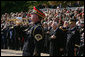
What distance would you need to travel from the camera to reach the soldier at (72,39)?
37.8 ft

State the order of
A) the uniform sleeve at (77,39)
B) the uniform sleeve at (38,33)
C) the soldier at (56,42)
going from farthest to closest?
the soldier at (56,42) → the uniform sleeve at (77,39) → the uniform sleeve at (38,33)

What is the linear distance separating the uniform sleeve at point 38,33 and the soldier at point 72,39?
360cm

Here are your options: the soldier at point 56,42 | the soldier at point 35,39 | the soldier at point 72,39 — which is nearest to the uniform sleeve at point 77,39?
the soldier at point 72,39

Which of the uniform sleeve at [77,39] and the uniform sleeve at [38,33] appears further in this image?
the uniform sleeve at [77,39]

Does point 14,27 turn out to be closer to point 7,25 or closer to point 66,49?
point 7,25

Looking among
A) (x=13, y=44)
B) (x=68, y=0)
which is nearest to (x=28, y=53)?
(x=13, y=44)

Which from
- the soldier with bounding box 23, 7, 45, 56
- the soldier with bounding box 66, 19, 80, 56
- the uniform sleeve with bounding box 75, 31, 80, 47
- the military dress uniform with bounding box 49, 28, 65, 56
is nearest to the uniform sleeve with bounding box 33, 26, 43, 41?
the soldier with bounding box 23, 7, 45, 56

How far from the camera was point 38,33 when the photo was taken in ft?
26.2

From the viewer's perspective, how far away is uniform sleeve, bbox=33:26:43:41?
25.9 ft

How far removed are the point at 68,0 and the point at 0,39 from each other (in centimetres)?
552

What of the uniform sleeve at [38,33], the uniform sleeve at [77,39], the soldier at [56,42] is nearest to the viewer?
the uniform sleeve at [38,33]

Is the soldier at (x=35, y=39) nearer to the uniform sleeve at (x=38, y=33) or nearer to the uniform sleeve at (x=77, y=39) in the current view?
the uniform sleeve at (x=38, y=33)

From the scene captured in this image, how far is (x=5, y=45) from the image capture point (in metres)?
19.0

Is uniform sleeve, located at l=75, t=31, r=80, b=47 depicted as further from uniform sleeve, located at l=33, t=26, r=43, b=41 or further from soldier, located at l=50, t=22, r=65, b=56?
uniform sleeve, located at l=33, t=26, r=43, b=41
